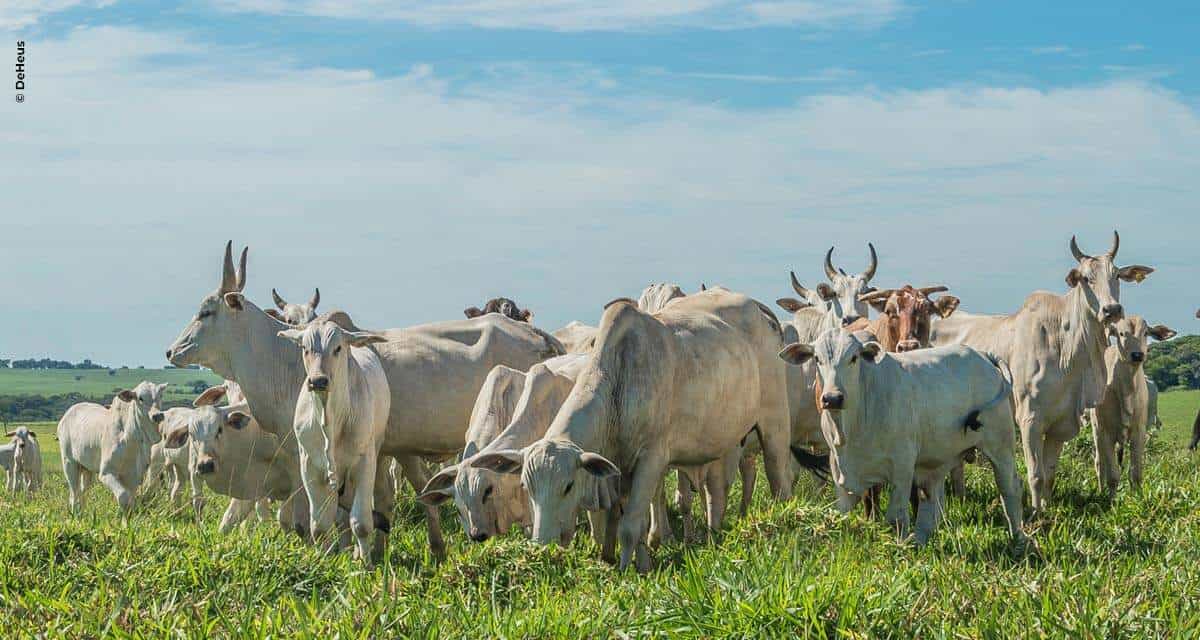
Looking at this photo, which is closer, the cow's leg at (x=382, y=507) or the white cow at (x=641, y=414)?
the white cow at (x=641, y=414)

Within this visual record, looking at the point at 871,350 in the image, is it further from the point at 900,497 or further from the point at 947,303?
the point at 947,303

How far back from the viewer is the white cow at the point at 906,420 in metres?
10.4

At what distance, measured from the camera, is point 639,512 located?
10.1 m

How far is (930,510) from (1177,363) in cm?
3590

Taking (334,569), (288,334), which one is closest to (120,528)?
(334,569)

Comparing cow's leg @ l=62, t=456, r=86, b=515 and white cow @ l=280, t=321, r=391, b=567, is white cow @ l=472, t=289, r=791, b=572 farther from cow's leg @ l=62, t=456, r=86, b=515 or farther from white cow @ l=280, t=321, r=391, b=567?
cow's leg @ l=62, t=456, r=86, b=515

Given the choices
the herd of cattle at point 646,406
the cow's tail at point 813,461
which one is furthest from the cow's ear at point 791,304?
the cow's tail at point 813,461

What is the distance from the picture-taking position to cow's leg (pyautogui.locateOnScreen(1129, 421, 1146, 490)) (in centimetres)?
1468

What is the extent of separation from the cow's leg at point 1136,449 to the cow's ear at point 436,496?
7728mm

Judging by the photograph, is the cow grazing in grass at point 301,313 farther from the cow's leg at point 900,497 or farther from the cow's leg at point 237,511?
the cow's leg at point 900,497

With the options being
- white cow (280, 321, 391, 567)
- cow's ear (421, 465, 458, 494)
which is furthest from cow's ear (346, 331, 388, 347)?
cow's ear (421, 465, 458, 494)

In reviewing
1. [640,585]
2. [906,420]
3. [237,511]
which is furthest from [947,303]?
[640,585]

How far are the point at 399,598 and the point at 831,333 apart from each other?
173 inches

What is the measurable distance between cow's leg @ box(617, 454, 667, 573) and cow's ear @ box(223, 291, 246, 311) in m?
4.83
